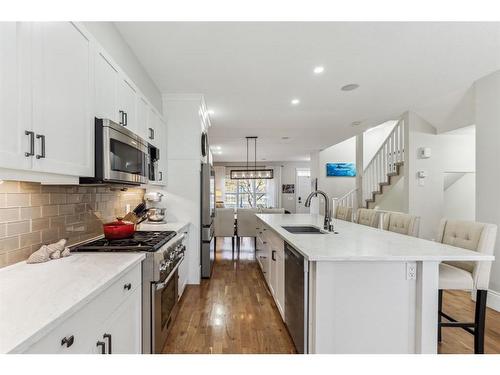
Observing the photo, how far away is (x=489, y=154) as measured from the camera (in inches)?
116

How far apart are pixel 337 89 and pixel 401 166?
2.84 meters

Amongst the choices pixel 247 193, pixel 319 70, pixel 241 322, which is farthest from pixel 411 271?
pixel 247 193

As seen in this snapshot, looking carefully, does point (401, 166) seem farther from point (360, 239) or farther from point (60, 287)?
point (60, 287)

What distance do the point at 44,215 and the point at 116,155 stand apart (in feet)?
1.82

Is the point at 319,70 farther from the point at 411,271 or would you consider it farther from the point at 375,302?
the point at 375,302

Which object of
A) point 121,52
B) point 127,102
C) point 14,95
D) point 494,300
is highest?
point 121,52

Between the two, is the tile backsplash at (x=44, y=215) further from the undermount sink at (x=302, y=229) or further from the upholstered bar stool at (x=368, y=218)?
the upholstered bar stool at (x=368, y=218)

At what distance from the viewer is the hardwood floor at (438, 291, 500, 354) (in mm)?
2062

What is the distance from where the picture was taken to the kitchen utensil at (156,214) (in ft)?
10.5

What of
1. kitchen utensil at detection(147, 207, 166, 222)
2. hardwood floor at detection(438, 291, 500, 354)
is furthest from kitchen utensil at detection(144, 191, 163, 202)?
hardwood floor at detection(438, 291, 500, 354)

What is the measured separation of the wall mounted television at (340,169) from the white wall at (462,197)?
3715 mm

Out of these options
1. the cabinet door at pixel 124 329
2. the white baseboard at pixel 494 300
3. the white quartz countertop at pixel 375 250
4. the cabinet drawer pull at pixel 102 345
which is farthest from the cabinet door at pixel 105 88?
the white baseboard at pixel 494 300

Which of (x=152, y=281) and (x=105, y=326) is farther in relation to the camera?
(x=152, y=281)
